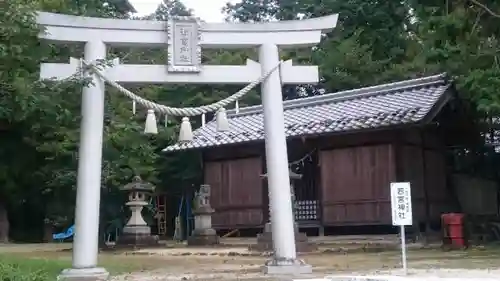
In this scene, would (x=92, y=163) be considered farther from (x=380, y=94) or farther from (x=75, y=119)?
(x=380, y=94)

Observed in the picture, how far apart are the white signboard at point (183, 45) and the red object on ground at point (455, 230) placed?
335 inches

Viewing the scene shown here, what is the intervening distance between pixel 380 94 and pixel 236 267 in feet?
36.6

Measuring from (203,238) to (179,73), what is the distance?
34.3ft

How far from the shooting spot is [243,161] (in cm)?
2148

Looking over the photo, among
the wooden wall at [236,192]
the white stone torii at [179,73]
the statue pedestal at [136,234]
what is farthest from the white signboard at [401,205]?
the wooden wall at [236,192]

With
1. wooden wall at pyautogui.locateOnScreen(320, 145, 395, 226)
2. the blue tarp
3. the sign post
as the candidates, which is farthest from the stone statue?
the sign post

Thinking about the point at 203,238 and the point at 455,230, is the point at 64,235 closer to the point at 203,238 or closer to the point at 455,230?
the point at 203,238

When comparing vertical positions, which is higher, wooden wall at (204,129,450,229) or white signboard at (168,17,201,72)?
white signboard at (168,17,201,72)

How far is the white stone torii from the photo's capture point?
30.2 feet

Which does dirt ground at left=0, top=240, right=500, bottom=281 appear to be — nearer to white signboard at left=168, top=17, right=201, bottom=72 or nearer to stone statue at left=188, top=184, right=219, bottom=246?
white signboard at left=168, top=17, right=201, bottom=72

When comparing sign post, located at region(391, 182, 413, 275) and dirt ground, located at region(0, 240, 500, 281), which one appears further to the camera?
dirt ground, located at region(0, 240, 500, 281)

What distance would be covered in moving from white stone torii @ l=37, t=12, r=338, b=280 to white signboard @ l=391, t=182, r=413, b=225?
1.56m

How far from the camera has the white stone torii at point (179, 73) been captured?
9.20 meters

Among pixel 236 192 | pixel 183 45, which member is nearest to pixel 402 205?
pixel 183 45
